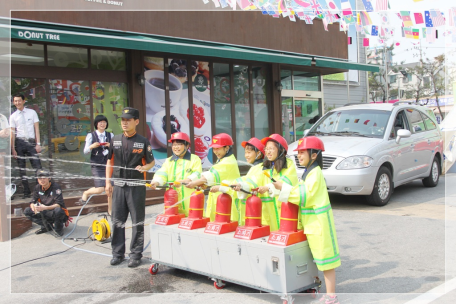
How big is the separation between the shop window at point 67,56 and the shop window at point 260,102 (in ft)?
18.0

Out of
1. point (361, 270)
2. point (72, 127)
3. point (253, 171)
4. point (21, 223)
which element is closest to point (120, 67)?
point (72, 127)

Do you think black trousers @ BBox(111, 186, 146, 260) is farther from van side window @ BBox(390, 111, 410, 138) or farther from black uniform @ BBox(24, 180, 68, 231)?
van side window @ BBox(390, 111, 410, 138)

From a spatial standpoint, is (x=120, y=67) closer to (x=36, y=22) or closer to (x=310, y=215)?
(x=36, y=22)

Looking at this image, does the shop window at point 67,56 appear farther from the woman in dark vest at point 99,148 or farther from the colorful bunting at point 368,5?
the colorful bunting at point 368,5

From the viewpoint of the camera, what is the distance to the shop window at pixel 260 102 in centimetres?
1377

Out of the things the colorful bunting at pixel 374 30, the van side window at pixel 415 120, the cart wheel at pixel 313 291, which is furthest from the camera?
the colorful bunting at pixel 374 30

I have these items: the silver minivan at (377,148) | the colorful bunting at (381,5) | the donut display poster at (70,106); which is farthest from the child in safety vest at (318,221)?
the colorful bunting at (381,5)

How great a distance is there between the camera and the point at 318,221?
4133 millimetres

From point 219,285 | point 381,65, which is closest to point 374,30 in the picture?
point 219,285

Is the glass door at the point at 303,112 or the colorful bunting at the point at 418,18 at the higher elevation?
the colorful bunting at the point at 418,18

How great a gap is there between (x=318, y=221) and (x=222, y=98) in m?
8.97

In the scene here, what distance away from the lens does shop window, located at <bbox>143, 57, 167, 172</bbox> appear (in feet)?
36.1

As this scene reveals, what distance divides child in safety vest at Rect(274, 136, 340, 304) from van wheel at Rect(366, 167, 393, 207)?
474 cm

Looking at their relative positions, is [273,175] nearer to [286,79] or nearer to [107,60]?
[107,60]
